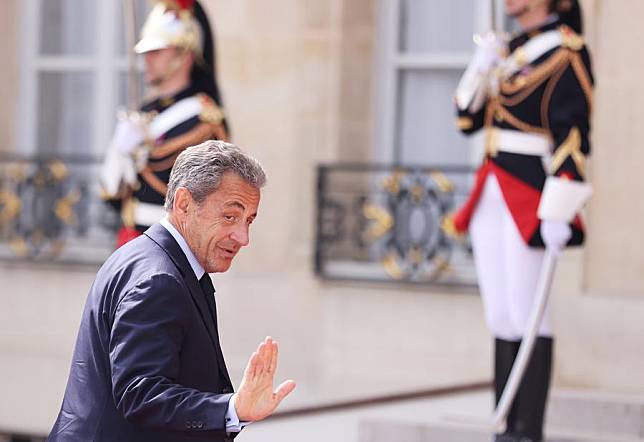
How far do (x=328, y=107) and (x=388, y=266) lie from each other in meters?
0.99

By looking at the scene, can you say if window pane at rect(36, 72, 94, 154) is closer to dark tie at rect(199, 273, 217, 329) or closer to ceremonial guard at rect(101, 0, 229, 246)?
ceremonial guard at rect(101, 0, 229, 246)

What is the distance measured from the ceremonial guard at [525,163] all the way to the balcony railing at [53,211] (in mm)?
4389

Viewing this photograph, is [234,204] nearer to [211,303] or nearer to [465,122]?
[211,303]

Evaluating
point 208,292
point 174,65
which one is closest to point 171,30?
point 174,65

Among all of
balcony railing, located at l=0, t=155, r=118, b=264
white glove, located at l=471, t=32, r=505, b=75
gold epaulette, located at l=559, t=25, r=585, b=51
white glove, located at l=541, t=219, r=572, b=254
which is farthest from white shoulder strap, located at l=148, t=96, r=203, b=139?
balcony railing, located at l=0, t=155, r=118, b=264

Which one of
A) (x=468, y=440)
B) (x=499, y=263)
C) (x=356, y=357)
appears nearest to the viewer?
(x=499, y=263)

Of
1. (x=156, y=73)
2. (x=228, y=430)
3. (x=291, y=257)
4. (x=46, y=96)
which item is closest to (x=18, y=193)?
(x=46, y=96)

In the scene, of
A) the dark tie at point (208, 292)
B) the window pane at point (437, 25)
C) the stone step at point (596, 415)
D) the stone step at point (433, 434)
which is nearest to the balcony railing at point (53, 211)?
the window pane at point (437, 25)

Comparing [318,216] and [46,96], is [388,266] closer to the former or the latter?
[318,216]

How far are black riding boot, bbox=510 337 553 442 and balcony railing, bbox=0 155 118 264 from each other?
14.9ft

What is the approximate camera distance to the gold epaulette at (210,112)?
6832 mm

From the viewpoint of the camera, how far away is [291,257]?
30.4 feet

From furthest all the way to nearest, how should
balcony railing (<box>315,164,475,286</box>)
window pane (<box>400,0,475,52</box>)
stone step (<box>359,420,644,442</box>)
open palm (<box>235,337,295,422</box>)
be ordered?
window pane (<box>400,0,475,52</box>), balcony railing (<box>315,164,475,286</box>), stone step (<box>359,420,644,442</box>), open palm (<box>235,337,295,422</box>)

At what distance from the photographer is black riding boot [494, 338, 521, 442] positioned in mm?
6062
